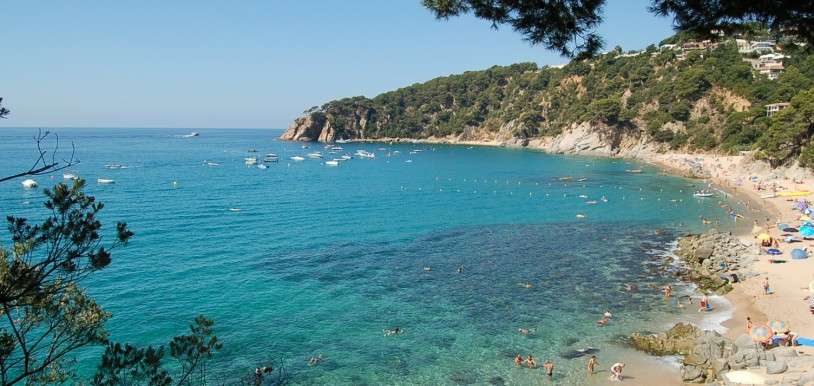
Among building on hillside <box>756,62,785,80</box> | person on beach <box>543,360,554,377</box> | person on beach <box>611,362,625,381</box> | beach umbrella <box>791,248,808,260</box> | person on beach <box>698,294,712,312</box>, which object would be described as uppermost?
building on hillside <box>756,62,785,80</box>

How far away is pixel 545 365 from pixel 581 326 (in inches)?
193

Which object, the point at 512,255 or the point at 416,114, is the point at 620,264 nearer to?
the point at 512,255

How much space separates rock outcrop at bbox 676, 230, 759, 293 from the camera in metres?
30.2

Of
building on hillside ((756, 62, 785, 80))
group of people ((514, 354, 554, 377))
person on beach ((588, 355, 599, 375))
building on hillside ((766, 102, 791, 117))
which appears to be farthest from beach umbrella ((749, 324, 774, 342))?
building on hillside ((756, 62, 785, 80))

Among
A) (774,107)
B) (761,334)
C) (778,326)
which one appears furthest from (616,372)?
(774,107)

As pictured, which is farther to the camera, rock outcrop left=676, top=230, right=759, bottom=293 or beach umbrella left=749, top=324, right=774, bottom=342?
rock outcrop left=676, top=230, right=759, bottom=293

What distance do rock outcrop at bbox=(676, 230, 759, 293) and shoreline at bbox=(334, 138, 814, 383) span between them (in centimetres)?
75

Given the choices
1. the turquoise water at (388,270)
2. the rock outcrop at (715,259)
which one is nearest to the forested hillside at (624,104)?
the turquoise water at (388,270)

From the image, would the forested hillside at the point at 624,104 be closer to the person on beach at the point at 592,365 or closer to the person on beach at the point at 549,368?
the person on beach at the point at 592,365

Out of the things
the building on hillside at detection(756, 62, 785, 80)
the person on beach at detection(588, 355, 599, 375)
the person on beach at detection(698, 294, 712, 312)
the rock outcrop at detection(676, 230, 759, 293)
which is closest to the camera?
the person on beach at detection(588, 355, 599, 375)

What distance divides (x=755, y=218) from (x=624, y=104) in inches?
2733

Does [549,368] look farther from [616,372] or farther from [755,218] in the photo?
[755,218]

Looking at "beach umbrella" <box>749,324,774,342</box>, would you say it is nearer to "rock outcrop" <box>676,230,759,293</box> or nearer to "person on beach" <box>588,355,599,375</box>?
"person on beach" <box>588,355,599,375</box>

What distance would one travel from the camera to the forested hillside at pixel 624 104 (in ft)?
260
